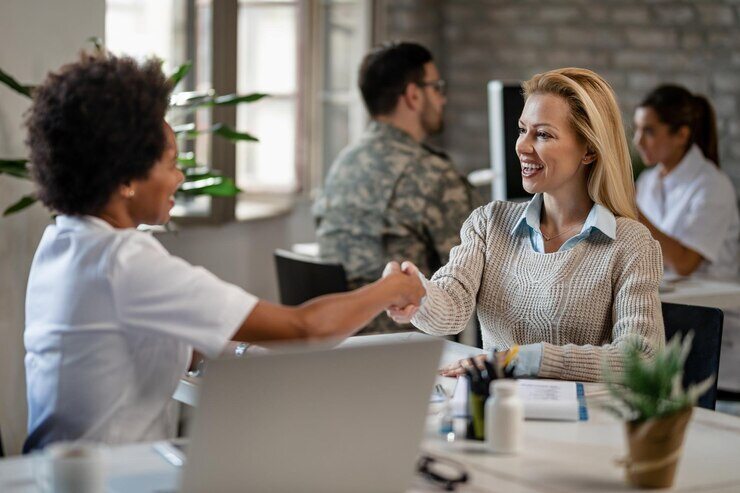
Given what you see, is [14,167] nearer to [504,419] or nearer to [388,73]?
[388,73]

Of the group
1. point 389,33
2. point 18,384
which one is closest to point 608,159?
point 18,384

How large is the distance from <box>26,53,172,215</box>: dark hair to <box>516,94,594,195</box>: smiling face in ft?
3.11

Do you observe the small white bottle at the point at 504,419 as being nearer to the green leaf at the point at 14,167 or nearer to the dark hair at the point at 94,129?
the dark hair at the point at 94,129

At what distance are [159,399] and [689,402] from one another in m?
0.76

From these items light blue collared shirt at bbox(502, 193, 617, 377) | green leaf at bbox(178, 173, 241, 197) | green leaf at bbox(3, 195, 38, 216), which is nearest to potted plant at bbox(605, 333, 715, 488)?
light blue collared shirt at bbox(502, 193, 617, 377)

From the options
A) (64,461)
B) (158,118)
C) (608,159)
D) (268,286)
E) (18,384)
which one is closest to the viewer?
(64,461)

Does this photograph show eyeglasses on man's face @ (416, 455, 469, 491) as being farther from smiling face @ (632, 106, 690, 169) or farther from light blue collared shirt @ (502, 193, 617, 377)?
smiling face @ (632, 106, 690, 169)

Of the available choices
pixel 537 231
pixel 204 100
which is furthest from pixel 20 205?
pixel 537 231

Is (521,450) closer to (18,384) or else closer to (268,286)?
(18,384)

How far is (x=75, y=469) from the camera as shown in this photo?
1338 mm

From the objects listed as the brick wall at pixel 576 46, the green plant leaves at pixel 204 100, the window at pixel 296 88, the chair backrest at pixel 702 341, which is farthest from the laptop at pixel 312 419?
the window at pixel 296 88

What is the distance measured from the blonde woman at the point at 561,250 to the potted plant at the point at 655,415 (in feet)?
2.32

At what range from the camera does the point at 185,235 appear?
448cm

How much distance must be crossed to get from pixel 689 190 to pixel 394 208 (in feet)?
3.79
